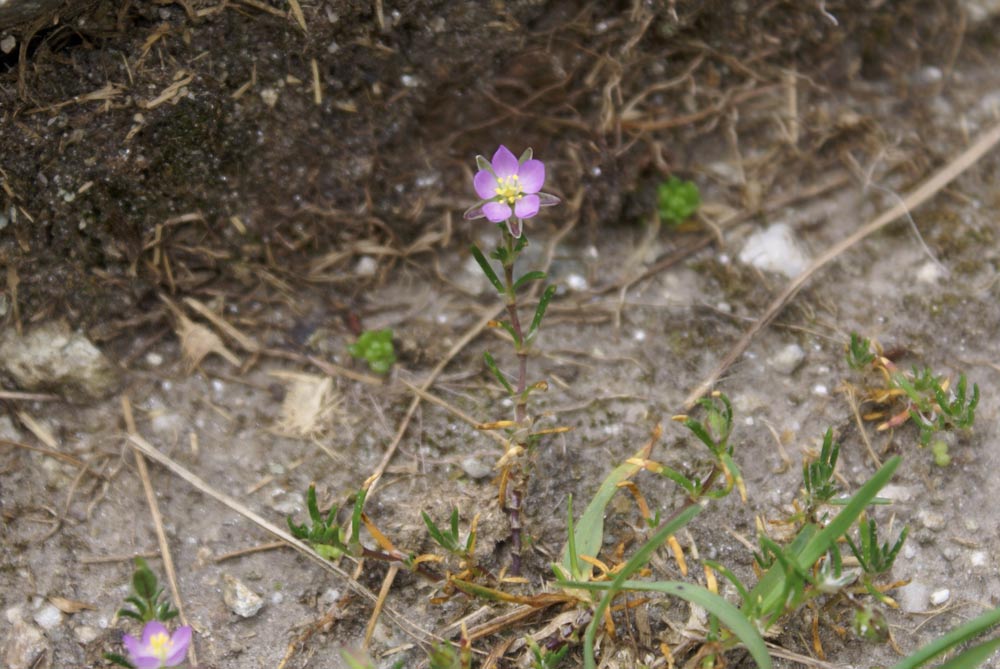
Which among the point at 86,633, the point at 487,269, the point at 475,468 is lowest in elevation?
the point at 86,633

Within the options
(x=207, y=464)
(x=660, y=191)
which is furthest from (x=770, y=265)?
(x=207, y=464)

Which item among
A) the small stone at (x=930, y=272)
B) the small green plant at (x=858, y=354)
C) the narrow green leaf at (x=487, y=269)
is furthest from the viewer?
the small stone at (x=930, y=272)

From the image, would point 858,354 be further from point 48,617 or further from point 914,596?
point 48,617

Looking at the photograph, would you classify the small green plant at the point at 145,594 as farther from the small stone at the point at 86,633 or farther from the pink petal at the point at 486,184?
the pink petal at the point at 486,184

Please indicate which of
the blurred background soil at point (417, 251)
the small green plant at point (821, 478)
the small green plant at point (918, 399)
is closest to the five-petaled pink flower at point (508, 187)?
the blurred background soil at point (417, 251)

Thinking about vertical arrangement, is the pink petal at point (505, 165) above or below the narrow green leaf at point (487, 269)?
above

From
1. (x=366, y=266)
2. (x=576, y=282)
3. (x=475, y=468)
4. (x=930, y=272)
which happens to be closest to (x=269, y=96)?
(x=366, y=266)
